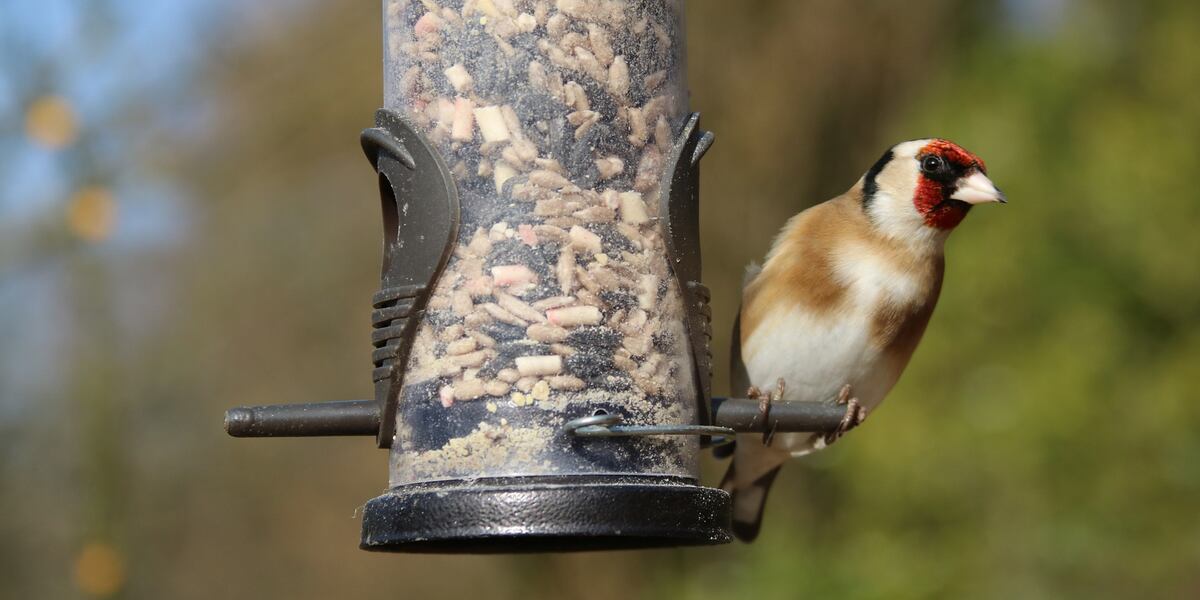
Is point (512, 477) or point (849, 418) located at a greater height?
point (512, 477)

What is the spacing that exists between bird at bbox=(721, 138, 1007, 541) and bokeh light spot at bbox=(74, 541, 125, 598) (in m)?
2.89

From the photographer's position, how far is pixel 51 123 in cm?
665

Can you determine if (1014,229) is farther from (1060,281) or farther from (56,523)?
(56,523)

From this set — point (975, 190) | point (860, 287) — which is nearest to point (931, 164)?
point (975, 190)

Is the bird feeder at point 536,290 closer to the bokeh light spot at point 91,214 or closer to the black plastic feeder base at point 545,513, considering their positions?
the black plastic feeder base at point 545,513

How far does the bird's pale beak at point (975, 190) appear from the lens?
4516mm

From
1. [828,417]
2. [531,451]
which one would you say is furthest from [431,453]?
[828,417]

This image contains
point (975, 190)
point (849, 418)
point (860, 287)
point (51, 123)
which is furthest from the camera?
point (51, 123)

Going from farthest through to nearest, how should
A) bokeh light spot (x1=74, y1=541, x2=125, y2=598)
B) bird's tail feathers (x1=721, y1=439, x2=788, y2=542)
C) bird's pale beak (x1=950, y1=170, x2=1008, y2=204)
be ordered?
bokeh light spot (x1=74, y1=541, x2=125, y2=598), bird's tail feathers (x1=721, y1=439, x2=788, y2=542), bird's pale beak (x1=950, y1=170, x2=1008, y2=204)

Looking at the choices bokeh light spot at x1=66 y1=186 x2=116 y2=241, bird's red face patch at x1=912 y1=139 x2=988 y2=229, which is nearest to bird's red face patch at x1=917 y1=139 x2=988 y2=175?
bird's red face patch at x1=912 y1=139 x2=988 y2=229

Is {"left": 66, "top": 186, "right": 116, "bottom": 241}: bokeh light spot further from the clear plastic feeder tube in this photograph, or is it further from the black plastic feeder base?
the black plastic feeder base

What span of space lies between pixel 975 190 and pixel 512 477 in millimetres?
1876

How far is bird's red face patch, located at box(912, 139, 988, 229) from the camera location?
185 inches

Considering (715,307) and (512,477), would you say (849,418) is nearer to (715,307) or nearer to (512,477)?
(512,477)
